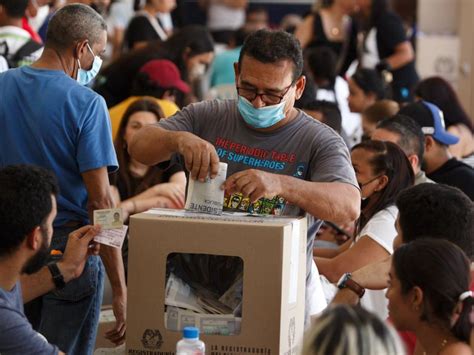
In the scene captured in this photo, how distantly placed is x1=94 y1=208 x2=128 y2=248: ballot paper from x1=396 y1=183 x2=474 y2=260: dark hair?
0.90 m

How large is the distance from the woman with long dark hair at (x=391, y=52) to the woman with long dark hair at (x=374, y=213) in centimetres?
383

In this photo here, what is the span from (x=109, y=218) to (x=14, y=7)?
9.03 feet

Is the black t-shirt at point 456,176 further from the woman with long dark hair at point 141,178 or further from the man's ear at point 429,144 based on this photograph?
the woman with long dark hair at point 141,178

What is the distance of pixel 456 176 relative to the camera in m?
5.11

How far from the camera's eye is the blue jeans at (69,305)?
3.52 meters

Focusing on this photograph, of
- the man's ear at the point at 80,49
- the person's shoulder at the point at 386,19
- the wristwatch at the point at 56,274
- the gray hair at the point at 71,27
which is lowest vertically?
the person's shoulder at the point at 386,19

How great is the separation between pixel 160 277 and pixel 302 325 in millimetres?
499

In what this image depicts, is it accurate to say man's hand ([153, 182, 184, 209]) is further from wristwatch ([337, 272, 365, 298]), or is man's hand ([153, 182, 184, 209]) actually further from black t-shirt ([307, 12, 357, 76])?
black t-shirt ([307, 12, 357, 76])

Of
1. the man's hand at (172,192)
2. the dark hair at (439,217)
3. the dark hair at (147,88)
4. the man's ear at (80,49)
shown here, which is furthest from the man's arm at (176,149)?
the dark hair at (147,88)

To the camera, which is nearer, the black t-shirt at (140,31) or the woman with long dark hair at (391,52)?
the black t-shirt at (140,31)

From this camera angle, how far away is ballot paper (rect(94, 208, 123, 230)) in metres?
3.20

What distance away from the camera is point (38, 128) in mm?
3459

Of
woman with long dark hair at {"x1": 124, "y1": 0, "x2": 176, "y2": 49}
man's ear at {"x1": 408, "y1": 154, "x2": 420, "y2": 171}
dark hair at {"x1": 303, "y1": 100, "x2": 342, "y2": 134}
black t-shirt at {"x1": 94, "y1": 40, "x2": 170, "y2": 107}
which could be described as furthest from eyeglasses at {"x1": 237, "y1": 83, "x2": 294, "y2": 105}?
A: woman with long dark hair at {"x1": 124, "y1": 0, "x2": 176, "y2": 49}

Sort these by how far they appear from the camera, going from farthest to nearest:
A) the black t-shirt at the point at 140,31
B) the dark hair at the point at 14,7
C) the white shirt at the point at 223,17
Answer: the white shirt at the point at 223,17, the black t-shirt at the point at 140,31, the dark hair at the point at 14,7
